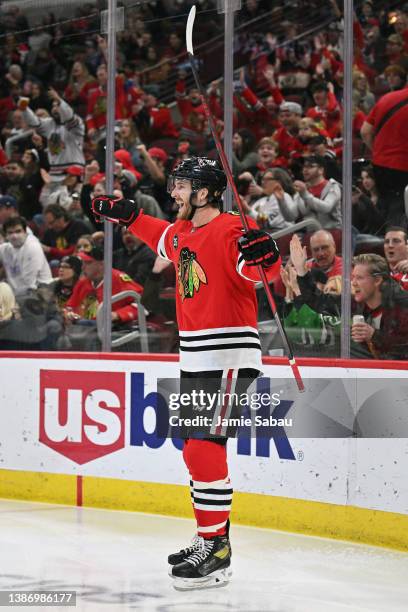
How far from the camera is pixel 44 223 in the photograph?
17.4 feet

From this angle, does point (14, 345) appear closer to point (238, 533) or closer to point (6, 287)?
point (6, 287)

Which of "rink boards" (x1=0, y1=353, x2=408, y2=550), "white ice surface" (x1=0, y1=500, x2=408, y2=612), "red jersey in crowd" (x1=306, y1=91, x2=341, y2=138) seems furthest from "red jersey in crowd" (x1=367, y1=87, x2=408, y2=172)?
"white ice surface" (x1=0, y1=500, x2=408, y2=612)

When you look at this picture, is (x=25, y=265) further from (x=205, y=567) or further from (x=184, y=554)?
(x=205, y=567)

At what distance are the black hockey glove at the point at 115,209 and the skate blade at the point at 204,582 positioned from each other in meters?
1.24

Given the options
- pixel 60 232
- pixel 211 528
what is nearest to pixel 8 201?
pixel 60 232

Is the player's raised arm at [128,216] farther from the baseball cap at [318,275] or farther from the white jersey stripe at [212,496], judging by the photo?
the baseball cap at [318,275]

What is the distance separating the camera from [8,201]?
5445 mm

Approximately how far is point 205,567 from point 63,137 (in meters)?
2.79

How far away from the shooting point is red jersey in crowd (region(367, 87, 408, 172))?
4211 millimetres

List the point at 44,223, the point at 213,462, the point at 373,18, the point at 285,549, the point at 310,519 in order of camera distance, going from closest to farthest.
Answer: the point at 213,462 → the point at 285,549 → the point at 310,519 → the point at 373,18 → the point at 44,223

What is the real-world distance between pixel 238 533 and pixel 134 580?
901 millimetres

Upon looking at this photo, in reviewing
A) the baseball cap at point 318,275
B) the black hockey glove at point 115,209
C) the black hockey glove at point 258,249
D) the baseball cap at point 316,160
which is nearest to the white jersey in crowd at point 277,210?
the baseball cap at point 316,160

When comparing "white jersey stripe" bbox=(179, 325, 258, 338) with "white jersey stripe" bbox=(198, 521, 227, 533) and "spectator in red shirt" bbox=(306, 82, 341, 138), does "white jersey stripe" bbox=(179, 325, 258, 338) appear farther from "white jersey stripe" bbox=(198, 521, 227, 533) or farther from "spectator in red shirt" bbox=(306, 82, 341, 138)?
"spectator in red shirt" bbox=(306, 82, 341, 138)

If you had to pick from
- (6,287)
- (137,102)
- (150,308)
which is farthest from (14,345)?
(137,102)
